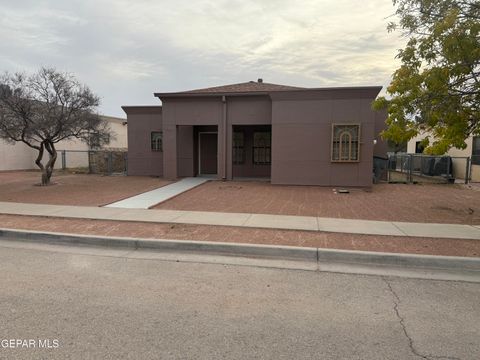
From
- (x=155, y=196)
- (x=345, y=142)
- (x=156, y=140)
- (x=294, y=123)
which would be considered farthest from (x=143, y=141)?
(x=345, y=142)

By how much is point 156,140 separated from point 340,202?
38.9 ft

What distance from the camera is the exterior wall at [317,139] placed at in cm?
1401

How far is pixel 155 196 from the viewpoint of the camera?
38.2 ft

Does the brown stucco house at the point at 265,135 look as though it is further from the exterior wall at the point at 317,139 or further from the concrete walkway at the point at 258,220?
the concrete walkway at the point at 258,220

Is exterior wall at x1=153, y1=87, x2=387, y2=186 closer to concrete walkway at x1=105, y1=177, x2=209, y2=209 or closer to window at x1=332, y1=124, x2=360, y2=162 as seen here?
window at x1=332, y1=124, x2=360, y2=162

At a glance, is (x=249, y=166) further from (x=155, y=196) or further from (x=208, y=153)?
(x=155, y=196)

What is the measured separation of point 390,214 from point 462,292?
4645 millimetres

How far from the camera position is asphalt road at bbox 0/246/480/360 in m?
3.08

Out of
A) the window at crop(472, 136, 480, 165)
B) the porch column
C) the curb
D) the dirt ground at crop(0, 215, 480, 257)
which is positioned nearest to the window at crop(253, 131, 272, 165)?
the porch column

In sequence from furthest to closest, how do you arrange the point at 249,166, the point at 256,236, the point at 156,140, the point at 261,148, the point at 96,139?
the point at 156,140
the point at 249,166
the point at 261,148
the point at 96,139
the point at 256,236

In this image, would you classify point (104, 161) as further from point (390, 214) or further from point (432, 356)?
point (432, 356)

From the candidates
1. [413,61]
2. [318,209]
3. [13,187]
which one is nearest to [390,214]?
[318,209]

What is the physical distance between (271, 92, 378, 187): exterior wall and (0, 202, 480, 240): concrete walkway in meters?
6.54

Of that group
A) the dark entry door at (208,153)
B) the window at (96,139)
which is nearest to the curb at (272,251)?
the window at (96,139)
